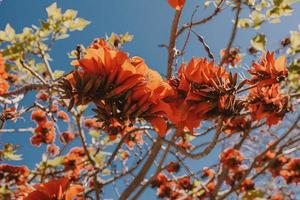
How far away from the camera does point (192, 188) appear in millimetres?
3980

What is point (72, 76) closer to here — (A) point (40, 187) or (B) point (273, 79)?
(A) point (40, 187)

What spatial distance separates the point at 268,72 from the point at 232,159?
2.79 metres

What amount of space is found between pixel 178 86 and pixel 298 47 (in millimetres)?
2662

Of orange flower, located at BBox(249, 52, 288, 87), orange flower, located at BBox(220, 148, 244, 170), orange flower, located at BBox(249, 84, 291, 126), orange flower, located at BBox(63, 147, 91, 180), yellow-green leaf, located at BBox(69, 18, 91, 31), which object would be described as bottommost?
orange flower, located at BBox(249, 52, 288, 87)

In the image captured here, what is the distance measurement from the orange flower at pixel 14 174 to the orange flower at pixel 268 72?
300cm

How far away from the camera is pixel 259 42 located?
325cm

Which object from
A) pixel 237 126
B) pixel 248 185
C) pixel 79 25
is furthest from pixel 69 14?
pixel 248 185

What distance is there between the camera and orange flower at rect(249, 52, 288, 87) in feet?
3.75

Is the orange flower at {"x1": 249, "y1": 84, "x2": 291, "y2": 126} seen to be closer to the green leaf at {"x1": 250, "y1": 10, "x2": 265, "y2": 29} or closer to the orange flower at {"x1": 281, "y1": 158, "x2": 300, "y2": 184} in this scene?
the green leaf at {"x1": 250, "y1": 10, "x2": 265, "y2": 29}

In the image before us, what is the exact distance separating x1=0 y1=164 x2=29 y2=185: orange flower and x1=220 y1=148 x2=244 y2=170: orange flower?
193cm

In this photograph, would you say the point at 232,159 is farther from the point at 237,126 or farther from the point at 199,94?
the point at 199,94

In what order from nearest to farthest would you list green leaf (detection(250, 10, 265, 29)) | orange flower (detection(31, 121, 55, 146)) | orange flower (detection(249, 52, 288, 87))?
1. orange flower (detection(249, 52, 288, 87))
2. green leaf (detection(250, 10, 265, 29))
3. orange flower (detection(31, 121, 55, 146))

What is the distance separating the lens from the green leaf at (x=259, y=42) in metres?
3.24

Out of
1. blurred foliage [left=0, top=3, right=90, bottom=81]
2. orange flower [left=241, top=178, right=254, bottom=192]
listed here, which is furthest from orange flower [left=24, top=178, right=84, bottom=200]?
orange flower [left=241, top=178, right=254, bottom=192]
